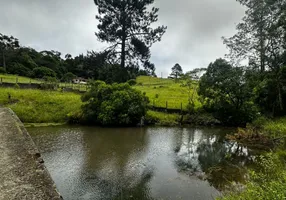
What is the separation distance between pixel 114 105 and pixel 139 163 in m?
8.12

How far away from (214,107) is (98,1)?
45.3 feet

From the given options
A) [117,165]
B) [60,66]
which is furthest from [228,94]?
[60,66]

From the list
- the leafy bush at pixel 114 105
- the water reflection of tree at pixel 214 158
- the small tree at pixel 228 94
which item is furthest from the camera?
the small tree at pixel 228 94

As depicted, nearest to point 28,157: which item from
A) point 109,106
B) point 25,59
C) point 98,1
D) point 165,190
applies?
point 165,190

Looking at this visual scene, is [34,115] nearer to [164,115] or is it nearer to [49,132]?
[49,132]

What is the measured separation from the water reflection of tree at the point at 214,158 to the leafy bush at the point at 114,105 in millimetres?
4019

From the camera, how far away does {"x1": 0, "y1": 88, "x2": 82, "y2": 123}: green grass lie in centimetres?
1648

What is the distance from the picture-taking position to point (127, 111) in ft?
53.4

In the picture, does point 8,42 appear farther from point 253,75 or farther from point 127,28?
point 253,75

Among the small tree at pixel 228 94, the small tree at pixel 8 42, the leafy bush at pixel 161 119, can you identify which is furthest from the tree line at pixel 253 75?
the small tree at pixel 8 42

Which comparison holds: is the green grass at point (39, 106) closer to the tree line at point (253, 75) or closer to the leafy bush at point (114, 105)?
the leafy bush at point (114, 105)

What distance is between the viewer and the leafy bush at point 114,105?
52.5 feet

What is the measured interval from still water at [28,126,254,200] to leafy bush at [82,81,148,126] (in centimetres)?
182

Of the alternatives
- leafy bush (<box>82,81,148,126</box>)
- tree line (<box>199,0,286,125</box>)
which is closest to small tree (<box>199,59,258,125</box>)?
tree line (<box>199,0,286,125</box>)
